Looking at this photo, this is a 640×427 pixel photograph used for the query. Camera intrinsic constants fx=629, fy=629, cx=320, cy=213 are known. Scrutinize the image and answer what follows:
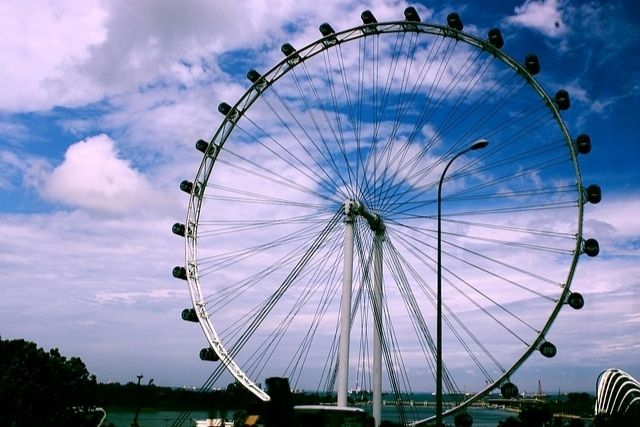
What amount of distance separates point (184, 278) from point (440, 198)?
1480 cm

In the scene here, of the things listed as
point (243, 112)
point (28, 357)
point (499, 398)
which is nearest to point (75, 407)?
point (28, 357)

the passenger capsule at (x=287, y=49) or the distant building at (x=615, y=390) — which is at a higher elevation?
the passenger capsule at (x=287, y=49)

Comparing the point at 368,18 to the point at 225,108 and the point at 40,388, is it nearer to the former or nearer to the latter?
the point at 225,108

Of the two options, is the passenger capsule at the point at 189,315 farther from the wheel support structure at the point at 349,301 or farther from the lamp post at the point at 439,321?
the lamp post at the point at 439,321

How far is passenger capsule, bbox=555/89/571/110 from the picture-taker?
23656mm

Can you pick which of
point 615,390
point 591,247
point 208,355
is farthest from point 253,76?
point 615,390

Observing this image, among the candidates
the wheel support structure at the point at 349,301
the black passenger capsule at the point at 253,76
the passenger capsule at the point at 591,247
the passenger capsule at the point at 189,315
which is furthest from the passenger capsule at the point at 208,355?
the passenger capsule at the point at 591,247

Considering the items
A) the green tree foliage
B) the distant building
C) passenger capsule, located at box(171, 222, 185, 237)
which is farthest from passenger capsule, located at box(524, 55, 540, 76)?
the distant building

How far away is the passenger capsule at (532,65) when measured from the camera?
24.3 metres

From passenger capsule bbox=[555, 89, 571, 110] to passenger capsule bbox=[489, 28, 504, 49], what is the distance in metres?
3.15

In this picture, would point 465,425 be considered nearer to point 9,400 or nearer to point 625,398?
point 9,400

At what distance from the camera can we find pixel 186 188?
101 ft

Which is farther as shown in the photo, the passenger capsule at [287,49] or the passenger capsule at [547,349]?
the passenger capsule at [287,49]

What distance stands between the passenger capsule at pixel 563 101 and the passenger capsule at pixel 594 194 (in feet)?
11.1
